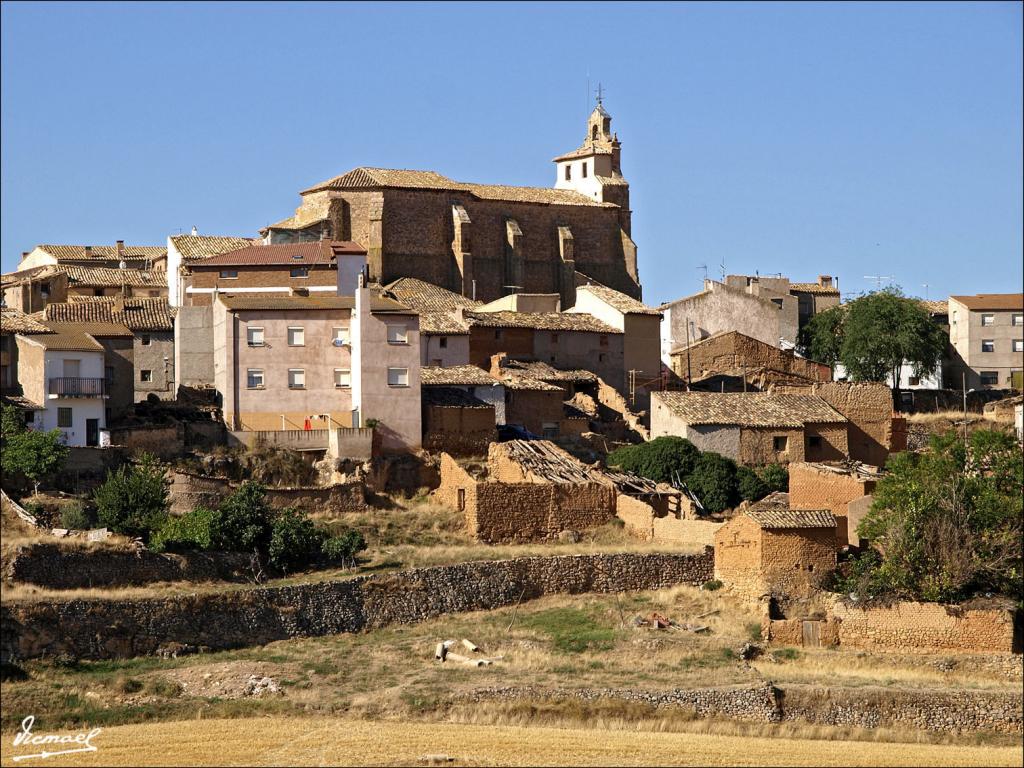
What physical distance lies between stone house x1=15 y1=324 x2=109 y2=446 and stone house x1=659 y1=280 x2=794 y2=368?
2060 centimetres

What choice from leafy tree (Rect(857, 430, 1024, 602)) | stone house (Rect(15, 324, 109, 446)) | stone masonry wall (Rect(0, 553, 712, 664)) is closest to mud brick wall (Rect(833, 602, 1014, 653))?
leafy tree (Rect(857, 430, 1024, 602))

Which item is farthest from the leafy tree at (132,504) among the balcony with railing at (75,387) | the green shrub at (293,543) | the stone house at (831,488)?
the stone house at (831,488)

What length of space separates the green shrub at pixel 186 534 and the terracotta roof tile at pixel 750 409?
1457cm

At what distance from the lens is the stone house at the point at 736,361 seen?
2327 inches

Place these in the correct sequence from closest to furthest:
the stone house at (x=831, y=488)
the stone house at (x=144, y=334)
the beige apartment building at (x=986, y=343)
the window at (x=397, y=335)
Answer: the stone house at (x=831, y=488) < the window at (x=397, y=335) < the stone house at (x=144, y=334) < the beige apartment building at (x=986, y=343)

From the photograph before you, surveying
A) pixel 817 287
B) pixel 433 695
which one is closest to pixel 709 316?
pixel 817 287

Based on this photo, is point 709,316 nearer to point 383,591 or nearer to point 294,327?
point 294,327

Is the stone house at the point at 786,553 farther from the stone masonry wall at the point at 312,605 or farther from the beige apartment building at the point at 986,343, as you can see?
the beige apartment building at the point at 986,343

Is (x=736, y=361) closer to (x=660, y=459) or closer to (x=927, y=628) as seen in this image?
(x=660, y=459)

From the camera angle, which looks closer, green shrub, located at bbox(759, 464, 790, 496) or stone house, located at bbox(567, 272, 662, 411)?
green shrub, located at bbox(759, 464, 790, 496)

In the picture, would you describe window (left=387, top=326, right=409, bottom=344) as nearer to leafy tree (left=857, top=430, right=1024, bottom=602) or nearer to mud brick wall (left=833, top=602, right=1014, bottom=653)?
leafy tree (left=857, top=430, right=1024, bottom=602)

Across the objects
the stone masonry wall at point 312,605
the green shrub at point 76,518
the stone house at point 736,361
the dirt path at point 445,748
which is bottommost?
the dirt path at point 445,748

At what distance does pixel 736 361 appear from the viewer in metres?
59.2

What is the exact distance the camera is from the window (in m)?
46.4
